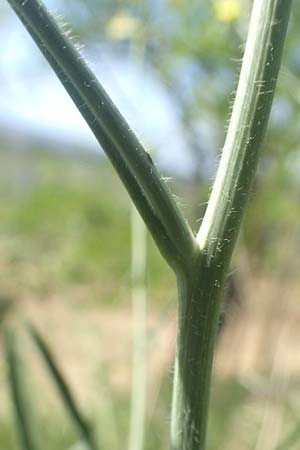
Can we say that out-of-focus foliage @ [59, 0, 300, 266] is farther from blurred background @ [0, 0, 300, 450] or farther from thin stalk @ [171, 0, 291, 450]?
thin stalk @ [171, 0, 291, 450]

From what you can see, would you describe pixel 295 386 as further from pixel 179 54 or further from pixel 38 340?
pixel 38 340

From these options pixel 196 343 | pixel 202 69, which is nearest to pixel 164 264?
pixel 202 69

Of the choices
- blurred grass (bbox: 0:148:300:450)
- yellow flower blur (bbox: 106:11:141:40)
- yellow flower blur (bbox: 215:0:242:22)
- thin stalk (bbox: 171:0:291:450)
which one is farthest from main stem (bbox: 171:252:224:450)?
yellow flower blur (bbox: 106:11:141:40)

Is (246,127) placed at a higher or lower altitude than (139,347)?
higher

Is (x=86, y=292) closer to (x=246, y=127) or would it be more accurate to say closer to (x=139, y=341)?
(x=139, y=341)

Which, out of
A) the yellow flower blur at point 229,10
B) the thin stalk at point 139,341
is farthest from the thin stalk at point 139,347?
the yellow flower blur at point 229,10

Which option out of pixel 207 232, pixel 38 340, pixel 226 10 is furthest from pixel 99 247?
pixel 207 232

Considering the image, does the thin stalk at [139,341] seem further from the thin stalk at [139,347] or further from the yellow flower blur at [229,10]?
the yellow flower blur at [229,10]
